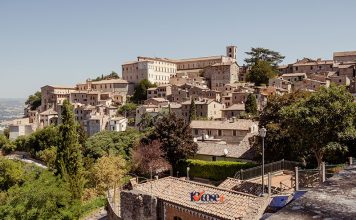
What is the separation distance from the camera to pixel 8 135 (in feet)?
372

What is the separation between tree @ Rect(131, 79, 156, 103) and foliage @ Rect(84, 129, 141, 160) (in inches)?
2105

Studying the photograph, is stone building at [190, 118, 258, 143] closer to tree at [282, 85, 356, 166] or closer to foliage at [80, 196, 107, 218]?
foliage at [80, 196, 107, 218]

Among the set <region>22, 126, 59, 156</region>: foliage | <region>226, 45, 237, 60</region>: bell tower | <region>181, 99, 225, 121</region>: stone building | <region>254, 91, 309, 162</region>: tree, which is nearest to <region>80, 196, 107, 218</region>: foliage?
<region>254, 91, 309, 162</region>: tree

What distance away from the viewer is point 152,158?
42.8m

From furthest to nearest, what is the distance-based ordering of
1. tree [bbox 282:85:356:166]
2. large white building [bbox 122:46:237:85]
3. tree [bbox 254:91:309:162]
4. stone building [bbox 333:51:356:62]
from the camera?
large white building [bbox 122:46:237:85] < stone building [bbox 333:51:356:62] < tree [bbox 254:91:309:162] < tree [bbox 282:85:356:166]

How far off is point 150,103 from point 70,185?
5755 cm

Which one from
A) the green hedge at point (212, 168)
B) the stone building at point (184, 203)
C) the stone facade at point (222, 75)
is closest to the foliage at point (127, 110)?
the stone facade at point (222, 75)

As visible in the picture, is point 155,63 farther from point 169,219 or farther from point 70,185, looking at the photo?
point 169,219

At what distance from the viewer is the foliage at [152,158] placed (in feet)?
140

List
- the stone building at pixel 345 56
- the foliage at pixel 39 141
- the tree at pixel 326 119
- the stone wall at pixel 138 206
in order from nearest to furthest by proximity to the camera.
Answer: the stone wall at pixel 138 206 < the tree at pixel 326 119 < the foliage at pixel 39 141 < the stone building at pixel 345 56

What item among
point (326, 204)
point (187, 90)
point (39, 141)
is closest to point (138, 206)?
point (326, 204)

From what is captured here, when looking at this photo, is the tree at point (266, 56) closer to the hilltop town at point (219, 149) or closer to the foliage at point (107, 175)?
the hilltop town at point (219, 149)

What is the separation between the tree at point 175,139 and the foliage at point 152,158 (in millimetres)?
825

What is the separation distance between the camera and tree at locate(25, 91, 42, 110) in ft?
463
